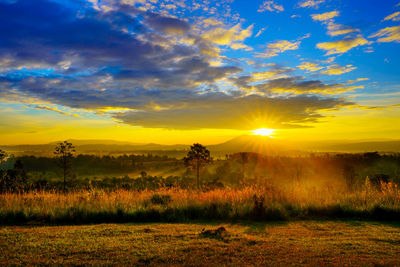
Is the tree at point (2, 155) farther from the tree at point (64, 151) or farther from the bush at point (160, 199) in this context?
the bush at point (160, 199)

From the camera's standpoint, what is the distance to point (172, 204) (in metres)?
10.1

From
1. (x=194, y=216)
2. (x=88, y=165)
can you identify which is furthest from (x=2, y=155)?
(x=88, y=165)

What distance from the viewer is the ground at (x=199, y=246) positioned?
5.12 meters

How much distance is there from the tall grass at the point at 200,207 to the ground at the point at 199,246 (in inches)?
55.2

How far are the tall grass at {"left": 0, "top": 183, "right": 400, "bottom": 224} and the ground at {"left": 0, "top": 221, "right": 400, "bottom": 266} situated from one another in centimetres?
140

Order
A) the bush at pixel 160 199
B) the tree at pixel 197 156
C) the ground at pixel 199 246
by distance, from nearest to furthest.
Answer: the ground at pixel 199 246 → the bush at pixel 160 199 → the tree at pixel 197 156

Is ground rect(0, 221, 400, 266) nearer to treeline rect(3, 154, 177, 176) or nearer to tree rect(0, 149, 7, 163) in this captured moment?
tree rect(0, 149, 7, 163)

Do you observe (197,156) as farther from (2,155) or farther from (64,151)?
(2,155)

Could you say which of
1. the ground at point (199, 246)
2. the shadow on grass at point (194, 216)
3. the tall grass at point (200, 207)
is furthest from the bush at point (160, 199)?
the ground at point (199, 246)

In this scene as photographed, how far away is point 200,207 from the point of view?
9.68 meters

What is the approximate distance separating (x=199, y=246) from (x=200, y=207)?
3917 mm

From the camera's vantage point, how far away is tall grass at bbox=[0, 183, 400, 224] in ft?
30.0

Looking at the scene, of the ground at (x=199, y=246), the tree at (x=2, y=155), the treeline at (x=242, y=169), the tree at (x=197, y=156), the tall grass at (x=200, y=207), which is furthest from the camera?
the treeline at (x=242, y=169)

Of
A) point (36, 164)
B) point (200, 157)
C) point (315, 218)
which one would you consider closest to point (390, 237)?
point (315, 218)
